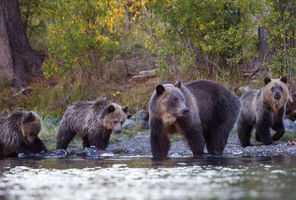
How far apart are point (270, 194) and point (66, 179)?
266 centimetres

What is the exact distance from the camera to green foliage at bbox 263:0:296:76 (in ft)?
42.7

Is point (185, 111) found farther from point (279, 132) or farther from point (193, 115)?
point (279, 132)

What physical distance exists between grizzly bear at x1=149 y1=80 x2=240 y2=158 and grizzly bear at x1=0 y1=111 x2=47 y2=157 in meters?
2.99

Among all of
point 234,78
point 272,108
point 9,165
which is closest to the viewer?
point 9,165

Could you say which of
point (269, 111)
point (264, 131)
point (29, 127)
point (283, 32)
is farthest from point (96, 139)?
point (283, 32)

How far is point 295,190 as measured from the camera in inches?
207

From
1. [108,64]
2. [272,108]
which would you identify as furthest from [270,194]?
[108,64]

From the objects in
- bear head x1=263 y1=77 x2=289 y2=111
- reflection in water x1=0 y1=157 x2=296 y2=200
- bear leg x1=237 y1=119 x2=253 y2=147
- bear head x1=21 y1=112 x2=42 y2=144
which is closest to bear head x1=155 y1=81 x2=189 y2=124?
reflection in water x1=0 y1=157 x2=296 y2=200

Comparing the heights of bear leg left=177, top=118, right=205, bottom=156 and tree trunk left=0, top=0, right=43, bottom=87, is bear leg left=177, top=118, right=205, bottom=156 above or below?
below

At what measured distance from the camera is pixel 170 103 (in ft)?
26.6

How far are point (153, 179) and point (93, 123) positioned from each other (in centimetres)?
415

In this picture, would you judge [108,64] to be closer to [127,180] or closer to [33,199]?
[127,180]

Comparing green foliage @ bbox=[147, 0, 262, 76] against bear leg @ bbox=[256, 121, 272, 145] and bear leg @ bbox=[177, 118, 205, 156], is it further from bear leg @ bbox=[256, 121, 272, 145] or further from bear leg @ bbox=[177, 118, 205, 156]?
bear leg @ bbox=[177, 118, 205, 156]

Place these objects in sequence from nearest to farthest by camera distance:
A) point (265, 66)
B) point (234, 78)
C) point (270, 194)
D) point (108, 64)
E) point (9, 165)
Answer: point (270, 194), point (9, 165), point (265, 66), point (234, 78), point (108, 64)
